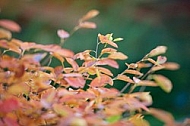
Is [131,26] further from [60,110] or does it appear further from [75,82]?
[60,110]

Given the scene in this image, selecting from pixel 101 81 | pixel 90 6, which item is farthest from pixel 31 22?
pixel 101 81

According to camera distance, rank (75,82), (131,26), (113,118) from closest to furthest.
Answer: (113,118), (75,82), (131,26)

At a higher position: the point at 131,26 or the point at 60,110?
the point at 131,26

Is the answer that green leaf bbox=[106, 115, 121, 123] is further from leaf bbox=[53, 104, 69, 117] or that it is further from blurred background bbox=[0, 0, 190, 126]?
blurred background bbox=[0, 0, 190, 126]

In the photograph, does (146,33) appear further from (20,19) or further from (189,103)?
(20,19)

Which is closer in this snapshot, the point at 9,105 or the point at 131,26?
the point at 9,105

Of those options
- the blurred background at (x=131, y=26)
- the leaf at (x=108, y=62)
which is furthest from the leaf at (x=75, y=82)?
the blurred background at (x=131, y=26)

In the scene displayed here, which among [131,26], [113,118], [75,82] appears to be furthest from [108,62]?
[131,26]

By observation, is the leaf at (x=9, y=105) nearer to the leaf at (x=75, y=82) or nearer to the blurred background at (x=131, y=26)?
the leaf at (x=75, y=82)
